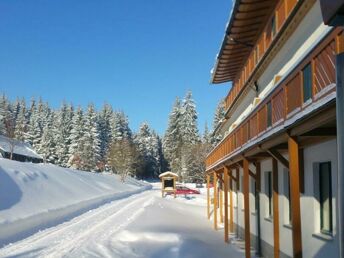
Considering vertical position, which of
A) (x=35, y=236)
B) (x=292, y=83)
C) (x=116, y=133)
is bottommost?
(x=35, y=236)

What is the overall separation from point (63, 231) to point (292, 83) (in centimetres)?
1425

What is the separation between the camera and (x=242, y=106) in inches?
1040

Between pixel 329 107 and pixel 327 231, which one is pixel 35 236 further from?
pixel 329 107

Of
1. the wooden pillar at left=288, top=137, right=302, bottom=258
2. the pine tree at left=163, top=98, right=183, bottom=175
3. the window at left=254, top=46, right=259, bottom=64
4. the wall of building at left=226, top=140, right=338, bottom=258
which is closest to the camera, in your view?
the wooden pillar at left=288, top=137, right=302, bottom=258

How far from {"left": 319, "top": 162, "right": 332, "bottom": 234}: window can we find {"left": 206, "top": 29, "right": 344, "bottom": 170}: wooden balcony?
160 cm

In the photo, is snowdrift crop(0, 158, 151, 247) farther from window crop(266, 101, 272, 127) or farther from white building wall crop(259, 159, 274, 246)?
window crop(266, 101, 272, 127)

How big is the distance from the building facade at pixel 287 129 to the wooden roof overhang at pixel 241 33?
1.7 inches

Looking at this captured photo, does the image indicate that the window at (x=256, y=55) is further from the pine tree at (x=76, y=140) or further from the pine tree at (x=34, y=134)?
the pine tree at (x=34, y=134)

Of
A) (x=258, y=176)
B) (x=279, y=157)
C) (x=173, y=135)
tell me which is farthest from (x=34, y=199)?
(x=173, y=135)

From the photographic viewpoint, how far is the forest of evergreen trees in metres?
87.9

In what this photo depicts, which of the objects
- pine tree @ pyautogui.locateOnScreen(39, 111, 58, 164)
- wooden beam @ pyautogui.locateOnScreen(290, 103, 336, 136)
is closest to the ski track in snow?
wooden beam @ pyautogui.locateOnScreen(290, 103, 336, 136)

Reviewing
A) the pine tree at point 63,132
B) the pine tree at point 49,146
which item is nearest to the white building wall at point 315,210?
the pine tree at point 63,132

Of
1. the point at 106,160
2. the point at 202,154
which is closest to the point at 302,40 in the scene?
the point at 202,154

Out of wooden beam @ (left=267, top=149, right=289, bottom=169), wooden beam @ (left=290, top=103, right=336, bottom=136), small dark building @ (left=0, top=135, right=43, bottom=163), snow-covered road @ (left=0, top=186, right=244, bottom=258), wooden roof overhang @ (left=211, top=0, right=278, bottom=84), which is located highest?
wooden roof overhang @ (left=211, top=0, right=278, bottom=84)
